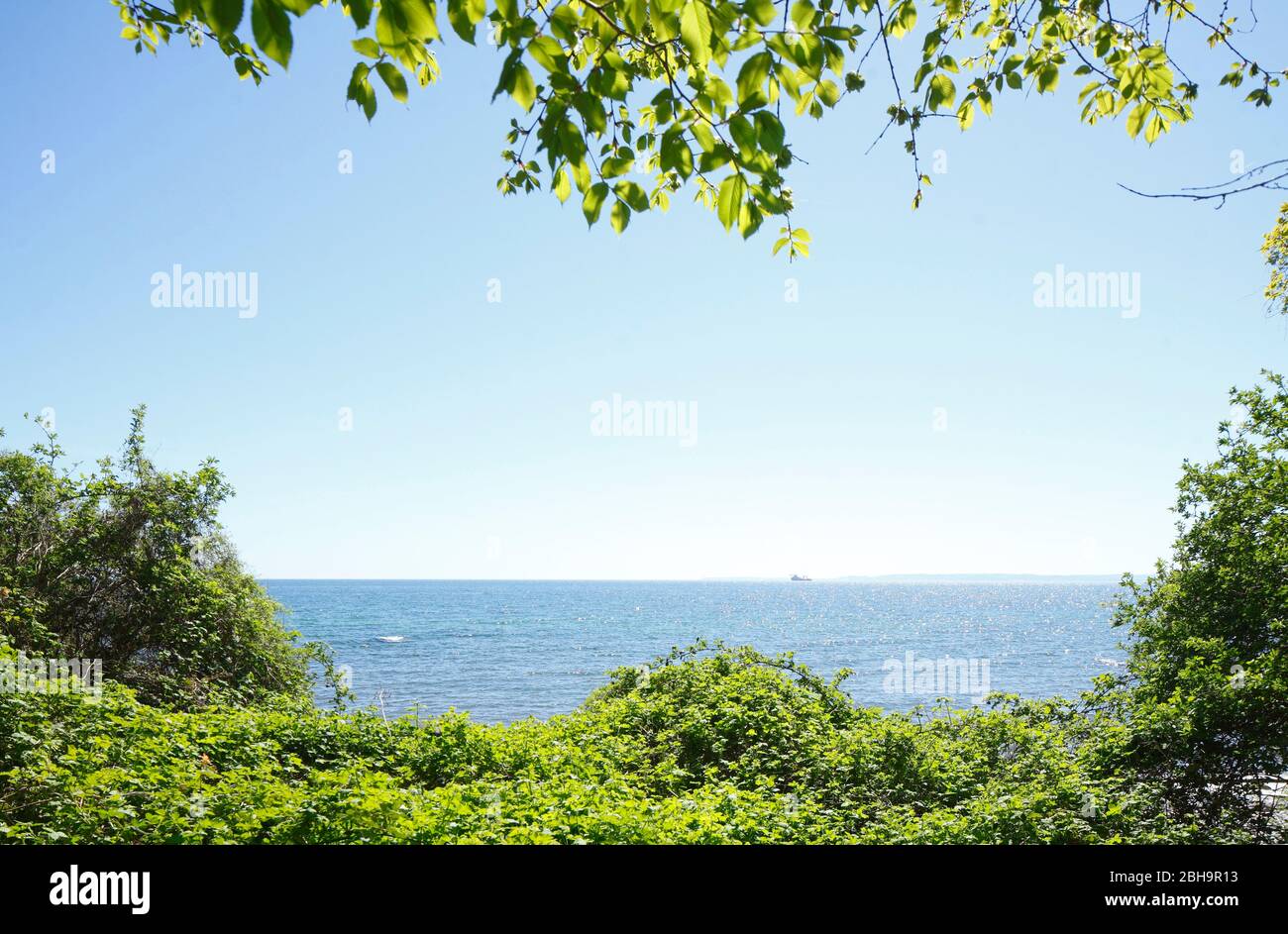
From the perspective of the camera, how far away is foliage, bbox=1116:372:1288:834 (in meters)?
7.82

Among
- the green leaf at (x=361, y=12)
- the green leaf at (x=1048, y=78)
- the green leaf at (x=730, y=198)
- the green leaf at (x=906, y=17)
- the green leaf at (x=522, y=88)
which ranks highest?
the green leaf at (x=906, y=17)

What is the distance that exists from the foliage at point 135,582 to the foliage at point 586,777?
3.54m

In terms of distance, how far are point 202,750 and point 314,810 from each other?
3.28m

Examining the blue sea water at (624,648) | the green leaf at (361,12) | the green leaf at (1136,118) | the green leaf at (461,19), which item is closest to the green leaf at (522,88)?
the green leaf at (461,19)

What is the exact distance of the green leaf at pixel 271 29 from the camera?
149 cm

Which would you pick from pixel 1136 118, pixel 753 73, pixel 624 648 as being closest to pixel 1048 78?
pixel 1136 118

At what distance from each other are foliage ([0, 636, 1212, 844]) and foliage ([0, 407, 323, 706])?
11.6 feet

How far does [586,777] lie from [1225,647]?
8418 millimetres

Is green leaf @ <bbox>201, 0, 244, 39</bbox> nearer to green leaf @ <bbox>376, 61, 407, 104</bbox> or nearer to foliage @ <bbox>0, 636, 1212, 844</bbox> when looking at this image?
green leaf @ <bbox>376, 61, 407, 104</bbox>

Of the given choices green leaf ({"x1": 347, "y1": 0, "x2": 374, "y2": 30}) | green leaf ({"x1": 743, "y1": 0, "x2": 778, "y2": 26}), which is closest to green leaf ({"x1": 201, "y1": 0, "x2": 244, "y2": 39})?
green leaf ({"x1": 347, "y1": 0, "x2": 374, "y2": 30})

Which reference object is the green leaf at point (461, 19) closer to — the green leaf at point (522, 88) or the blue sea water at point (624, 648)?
the green leaf at point (522, 88)

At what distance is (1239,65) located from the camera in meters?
3.69
